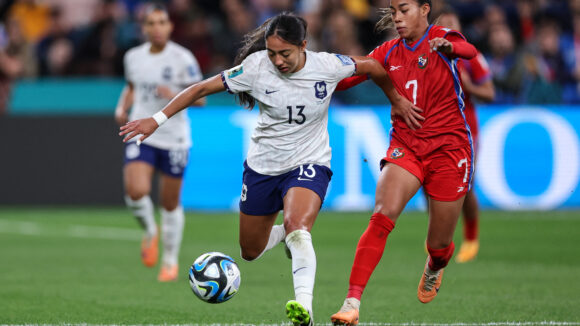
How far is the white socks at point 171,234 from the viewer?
964 cm

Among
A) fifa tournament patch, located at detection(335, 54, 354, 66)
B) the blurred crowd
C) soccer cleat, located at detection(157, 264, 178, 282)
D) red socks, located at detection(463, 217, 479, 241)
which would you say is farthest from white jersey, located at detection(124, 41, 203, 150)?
the blurred crowd

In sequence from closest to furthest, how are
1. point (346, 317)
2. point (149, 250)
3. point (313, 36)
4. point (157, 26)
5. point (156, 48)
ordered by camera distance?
point (346, 317)
point (157, 26)
point (156, 48)
point (149, 250)
point (313, 36)

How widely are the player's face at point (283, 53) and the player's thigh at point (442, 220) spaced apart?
1.41m

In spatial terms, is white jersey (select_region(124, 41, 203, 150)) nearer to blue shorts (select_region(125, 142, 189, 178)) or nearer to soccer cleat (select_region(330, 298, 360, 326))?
blue shorts (select_region(125, 142, 189, 178))

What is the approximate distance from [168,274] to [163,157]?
1.20m

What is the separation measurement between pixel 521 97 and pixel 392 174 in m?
9.96

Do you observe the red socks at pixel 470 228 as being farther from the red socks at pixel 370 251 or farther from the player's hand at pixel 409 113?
the red socks at pixel 370 251

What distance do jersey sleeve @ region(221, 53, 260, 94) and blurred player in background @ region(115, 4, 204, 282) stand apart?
126 inches

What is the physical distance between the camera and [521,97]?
52.5ft

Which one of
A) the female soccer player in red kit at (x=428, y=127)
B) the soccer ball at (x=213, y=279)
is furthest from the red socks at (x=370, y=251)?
the soccer ball at (x=213, y=279)

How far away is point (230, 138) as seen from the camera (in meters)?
16.2

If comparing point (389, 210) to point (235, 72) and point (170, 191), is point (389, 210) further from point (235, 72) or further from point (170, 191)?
point (170, 191)

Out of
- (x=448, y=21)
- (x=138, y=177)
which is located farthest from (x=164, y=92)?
(x=448, y=21)

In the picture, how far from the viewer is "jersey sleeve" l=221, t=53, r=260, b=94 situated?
256 inches
